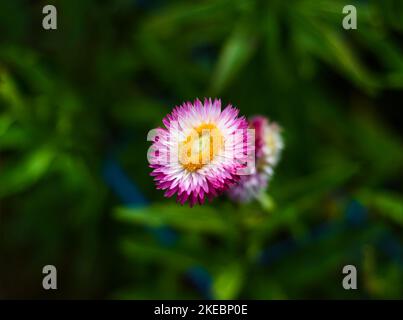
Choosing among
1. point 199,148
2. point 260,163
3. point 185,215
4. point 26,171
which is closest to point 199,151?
point 199,148

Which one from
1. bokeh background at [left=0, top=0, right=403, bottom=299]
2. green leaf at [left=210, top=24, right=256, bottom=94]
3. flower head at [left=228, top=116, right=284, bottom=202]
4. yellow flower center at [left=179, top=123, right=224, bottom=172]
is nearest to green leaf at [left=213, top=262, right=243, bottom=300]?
bokeh background at [left=0, top=0, right=403, bottom=299]

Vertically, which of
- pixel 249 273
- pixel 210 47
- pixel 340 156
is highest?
pixel 210 47

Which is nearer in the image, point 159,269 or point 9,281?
point 159,269

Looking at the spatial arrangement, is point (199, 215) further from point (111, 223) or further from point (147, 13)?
point (147, 13)

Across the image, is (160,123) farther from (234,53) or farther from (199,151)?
(199,151)

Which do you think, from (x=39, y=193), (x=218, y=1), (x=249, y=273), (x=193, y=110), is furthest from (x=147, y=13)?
(x=193, y=110)

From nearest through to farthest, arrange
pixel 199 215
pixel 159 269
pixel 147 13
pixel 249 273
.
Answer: pixel 199 215 → pixel 249 273 → pixel 159 269 → pixel 147 13
